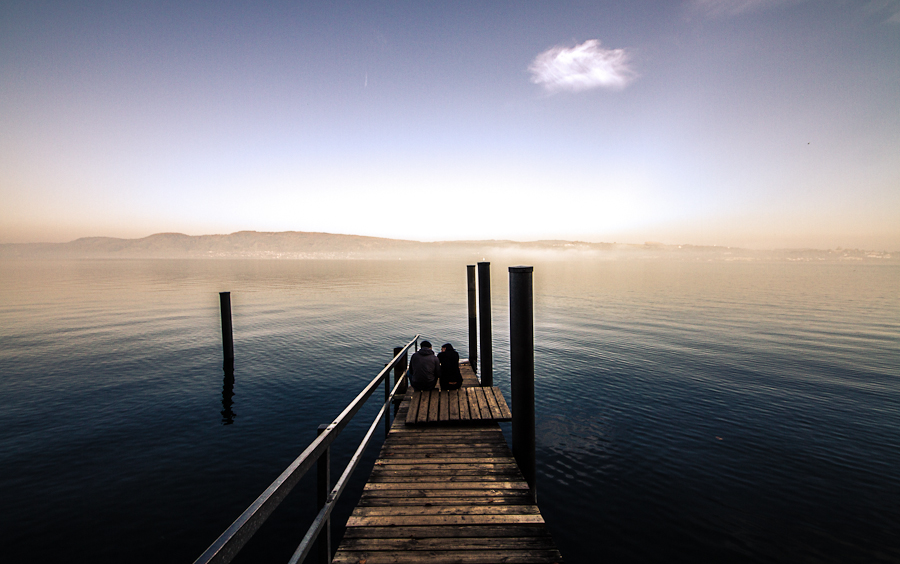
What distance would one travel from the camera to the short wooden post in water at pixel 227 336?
691 inches

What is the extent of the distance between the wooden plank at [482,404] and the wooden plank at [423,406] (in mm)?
1210

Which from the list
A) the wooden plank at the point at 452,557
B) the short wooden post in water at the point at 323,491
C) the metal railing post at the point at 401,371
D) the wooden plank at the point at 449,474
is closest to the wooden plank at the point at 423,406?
the metal railing post at the point at 401,371

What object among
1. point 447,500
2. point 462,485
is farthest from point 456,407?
point 447,500

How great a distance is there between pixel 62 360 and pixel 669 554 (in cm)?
2533

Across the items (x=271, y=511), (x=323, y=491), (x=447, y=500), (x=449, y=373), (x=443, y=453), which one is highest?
(x=271, y=511)

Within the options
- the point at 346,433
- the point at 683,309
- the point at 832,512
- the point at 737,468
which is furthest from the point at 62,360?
the point at 683,309

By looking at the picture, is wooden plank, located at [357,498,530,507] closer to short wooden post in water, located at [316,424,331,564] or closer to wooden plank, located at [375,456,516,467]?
wooden plank, located at [375,456,516,467]

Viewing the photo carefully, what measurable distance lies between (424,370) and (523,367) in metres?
3.95

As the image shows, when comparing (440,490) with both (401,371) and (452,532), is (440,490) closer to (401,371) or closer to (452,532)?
(452,532)

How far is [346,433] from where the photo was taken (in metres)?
11.7

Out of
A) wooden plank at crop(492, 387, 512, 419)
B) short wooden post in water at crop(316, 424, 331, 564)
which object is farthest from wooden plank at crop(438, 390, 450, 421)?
short wooden post in water at crop(316, 424, 331, 564)

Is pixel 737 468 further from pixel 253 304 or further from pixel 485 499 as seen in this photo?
pixel 253 304

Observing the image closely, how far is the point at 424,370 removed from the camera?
33.0 feet

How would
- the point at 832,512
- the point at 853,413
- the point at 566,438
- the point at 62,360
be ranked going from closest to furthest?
the point at 832,512 → the point at 566,438 → the point at 853,413 → the point at 62,360
